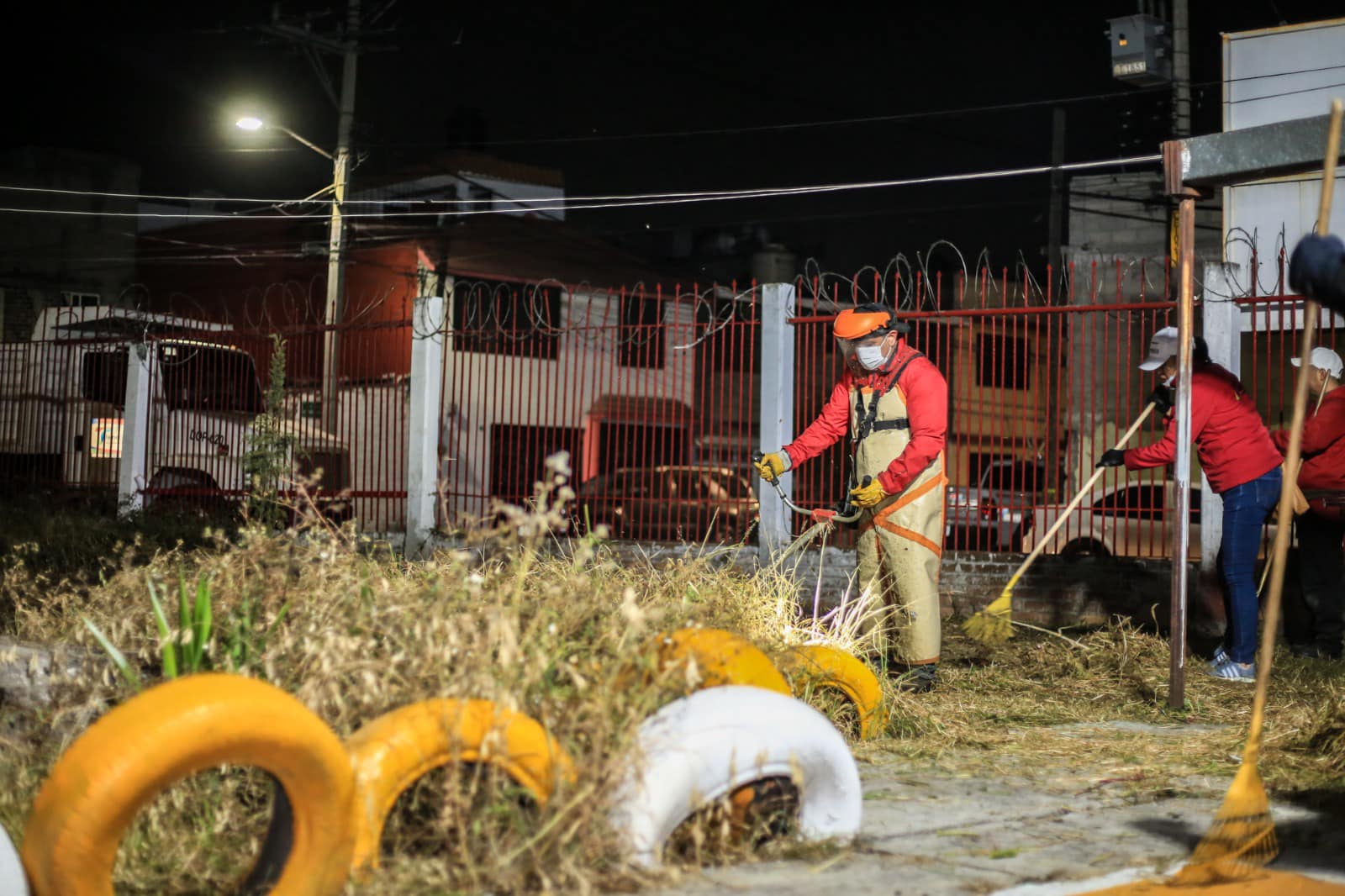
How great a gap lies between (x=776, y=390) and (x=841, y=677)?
560 cm

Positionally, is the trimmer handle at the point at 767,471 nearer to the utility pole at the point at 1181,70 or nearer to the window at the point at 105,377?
the window at the point at 105,377

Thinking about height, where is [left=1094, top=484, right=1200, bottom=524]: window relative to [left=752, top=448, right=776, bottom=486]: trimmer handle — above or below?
below

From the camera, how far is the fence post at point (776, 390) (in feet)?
34.6

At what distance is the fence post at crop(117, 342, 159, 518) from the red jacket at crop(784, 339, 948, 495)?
952cm

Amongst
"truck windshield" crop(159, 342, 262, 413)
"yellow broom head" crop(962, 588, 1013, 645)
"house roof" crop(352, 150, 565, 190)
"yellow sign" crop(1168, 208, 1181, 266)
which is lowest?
"yellow broom head" crop(962, 588, 1013, 645)

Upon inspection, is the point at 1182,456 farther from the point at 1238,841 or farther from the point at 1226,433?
the point at 1238,841

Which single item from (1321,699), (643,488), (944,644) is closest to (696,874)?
(1321,699)

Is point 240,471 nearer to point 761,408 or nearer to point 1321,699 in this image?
point 761,408

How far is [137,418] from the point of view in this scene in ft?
47.2

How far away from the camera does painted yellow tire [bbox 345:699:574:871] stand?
3.19m

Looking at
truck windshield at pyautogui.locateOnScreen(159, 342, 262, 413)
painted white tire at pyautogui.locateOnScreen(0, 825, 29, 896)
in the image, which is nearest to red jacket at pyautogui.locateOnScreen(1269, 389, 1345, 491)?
painted white tire at pyautogui.locateOnScreen(0, 825, 29, 896)

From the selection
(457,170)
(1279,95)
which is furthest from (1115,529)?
(457,170)

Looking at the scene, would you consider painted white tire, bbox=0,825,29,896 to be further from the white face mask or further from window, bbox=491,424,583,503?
window, bbox=491,424,583,503

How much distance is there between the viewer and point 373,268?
30.8 m
